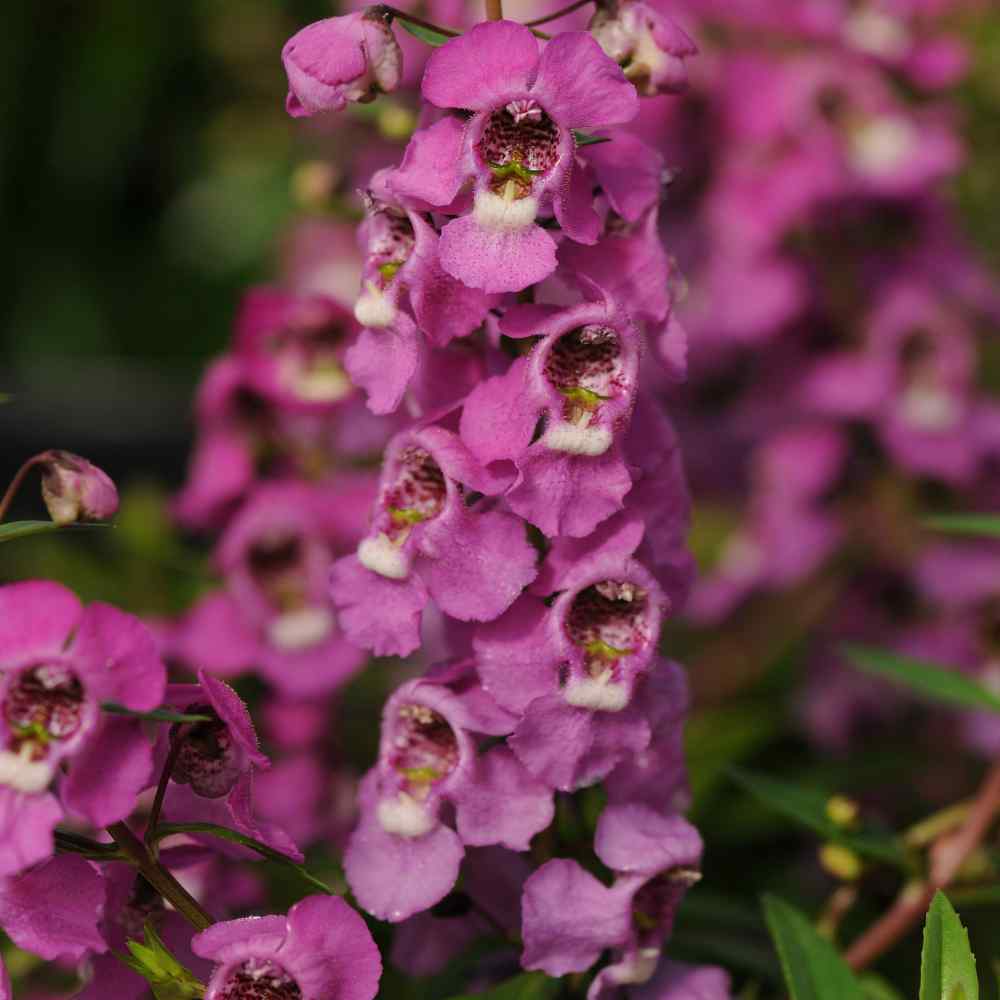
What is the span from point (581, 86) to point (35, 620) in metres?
0.30

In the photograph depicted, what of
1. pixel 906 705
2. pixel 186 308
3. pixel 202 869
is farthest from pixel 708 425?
pixel 186 308

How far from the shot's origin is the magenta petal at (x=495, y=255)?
2.17 feet

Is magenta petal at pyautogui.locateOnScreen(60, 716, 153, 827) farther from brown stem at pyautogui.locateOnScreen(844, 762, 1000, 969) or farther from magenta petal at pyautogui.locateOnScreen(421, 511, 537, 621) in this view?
brown stem at pyautogui.locateOnScreen(844, 762, 1000, 969)

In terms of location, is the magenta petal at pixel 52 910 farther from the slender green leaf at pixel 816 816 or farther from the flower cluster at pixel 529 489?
the slender green leaf at pixel 816 816

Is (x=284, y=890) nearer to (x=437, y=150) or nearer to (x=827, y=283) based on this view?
(x=437, y=150)

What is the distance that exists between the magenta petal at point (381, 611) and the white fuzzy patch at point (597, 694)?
8 centimetres

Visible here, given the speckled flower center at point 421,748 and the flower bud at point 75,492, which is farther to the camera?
the speckled flower center at point 421,748

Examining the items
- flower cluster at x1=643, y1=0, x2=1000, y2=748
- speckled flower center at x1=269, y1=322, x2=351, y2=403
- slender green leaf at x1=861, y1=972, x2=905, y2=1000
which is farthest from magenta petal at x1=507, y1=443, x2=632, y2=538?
flower cluster at x1=643, y1=0, x2=1000, y2=748

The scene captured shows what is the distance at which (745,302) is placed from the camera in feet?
5.21

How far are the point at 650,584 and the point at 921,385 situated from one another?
3.13 ft

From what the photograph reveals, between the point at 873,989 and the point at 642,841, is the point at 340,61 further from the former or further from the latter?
the point at 873,989


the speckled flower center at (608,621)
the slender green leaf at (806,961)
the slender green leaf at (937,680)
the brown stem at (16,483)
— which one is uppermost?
the brown stem at (16,483)

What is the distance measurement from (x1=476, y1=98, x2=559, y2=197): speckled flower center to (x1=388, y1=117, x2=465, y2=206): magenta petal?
1cm

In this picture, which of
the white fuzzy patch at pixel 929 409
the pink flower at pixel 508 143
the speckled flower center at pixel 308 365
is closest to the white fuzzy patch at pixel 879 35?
the white fuzzy patch at pixel 929 409
